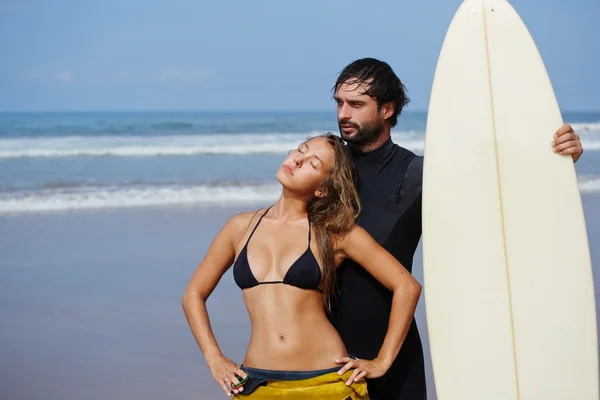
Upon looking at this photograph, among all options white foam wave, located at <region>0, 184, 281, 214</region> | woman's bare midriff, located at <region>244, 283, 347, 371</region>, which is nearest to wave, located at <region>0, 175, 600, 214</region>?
white foam wave, located at <region>0, 184, 281, 214</region>

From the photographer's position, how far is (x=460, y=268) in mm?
3002

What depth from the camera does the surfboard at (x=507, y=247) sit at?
2.93m

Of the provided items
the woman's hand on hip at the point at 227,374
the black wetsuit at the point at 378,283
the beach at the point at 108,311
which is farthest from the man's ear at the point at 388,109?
the beach at the point at 108,311

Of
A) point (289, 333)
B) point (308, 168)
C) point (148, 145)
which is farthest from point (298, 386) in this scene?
point (148, 145)

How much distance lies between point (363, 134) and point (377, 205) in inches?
9.7

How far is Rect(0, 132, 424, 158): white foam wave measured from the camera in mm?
15844

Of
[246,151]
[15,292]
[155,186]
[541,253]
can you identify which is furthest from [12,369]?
[246,151]

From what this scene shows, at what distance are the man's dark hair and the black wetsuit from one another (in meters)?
0.17

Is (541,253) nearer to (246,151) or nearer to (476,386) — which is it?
(476,386)

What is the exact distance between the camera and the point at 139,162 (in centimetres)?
1464

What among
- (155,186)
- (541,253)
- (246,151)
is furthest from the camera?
(246,151)

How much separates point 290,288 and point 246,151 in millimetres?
14242

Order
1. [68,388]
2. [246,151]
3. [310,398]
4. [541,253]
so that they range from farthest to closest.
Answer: [246,151] → [68,388] → [541,253] → [310,398]

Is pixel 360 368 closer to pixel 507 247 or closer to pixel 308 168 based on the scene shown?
pixel 308 168
